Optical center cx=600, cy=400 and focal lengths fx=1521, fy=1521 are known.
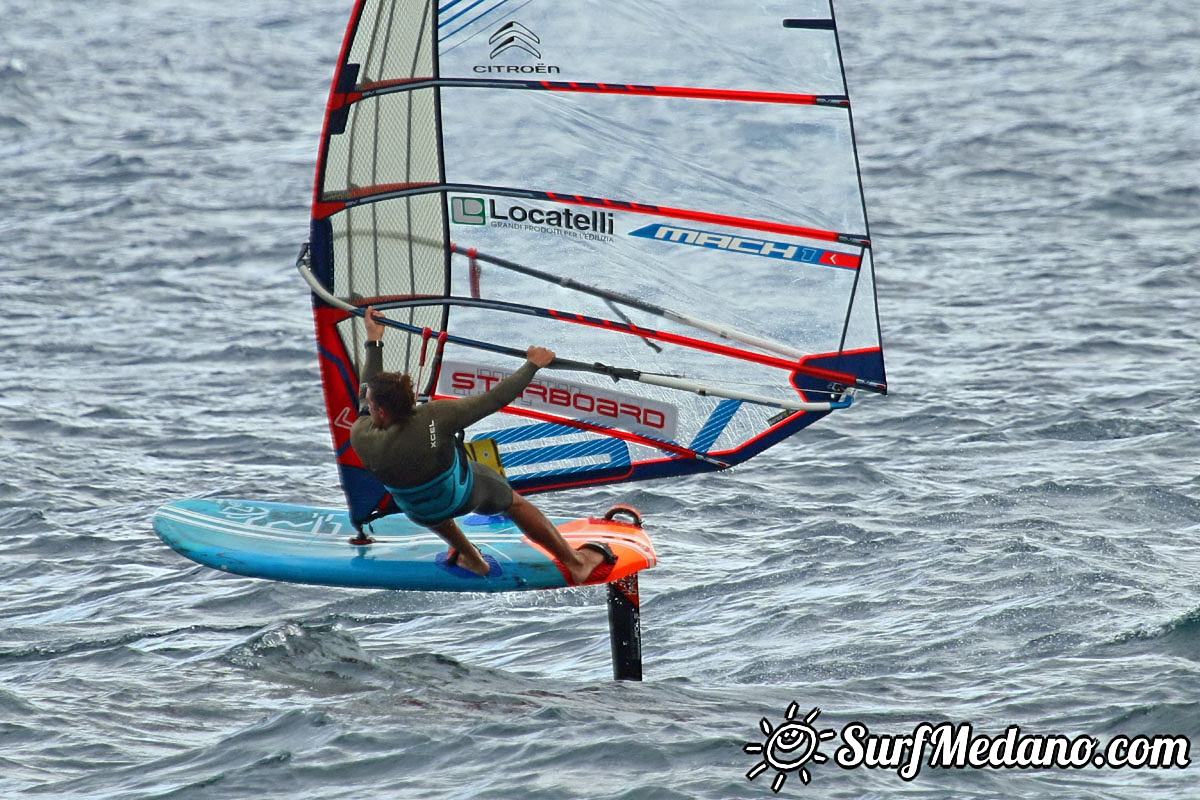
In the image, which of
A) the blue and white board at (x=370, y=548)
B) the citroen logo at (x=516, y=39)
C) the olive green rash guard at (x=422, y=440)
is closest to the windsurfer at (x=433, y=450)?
the olive green rash guard at (x=422, y=440)

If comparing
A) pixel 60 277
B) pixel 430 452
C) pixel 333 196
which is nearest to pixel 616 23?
pixel 333 196

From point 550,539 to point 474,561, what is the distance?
588mm

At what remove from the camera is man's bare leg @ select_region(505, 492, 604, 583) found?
→ 8344mm

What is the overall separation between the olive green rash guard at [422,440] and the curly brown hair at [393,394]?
0.16 feet

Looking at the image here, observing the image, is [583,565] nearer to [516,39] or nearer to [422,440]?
[422,440]

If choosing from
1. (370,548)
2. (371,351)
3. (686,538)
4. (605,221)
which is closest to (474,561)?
(370,548)

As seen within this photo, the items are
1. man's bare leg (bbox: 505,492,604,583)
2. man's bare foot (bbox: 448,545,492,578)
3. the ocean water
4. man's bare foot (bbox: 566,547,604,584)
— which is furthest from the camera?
man's bare foot (bbox: 448,545,492,578)

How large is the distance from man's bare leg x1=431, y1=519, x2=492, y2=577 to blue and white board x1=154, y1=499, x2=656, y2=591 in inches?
1.6

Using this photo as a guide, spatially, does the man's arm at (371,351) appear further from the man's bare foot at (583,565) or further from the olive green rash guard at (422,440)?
the man's bare foot at (583,565)

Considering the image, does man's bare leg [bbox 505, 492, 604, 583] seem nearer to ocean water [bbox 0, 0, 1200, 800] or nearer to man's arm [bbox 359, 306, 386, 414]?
ocean water [bbox 0, 0, 1200, 800]

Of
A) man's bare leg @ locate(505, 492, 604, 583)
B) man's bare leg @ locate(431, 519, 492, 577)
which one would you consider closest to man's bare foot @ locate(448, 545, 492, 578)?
man's bare leg @ locate(431, 519, 492, 577)

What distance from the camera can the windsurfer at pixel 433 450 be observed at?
7.79 m

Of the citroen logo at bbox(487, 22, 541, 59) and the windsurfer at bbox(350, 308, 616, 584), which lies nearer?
the windsurfer at bbox(350, 308, 616, 584)

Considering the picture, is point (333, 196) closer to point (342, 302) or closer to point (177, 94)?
point (342, 302)
